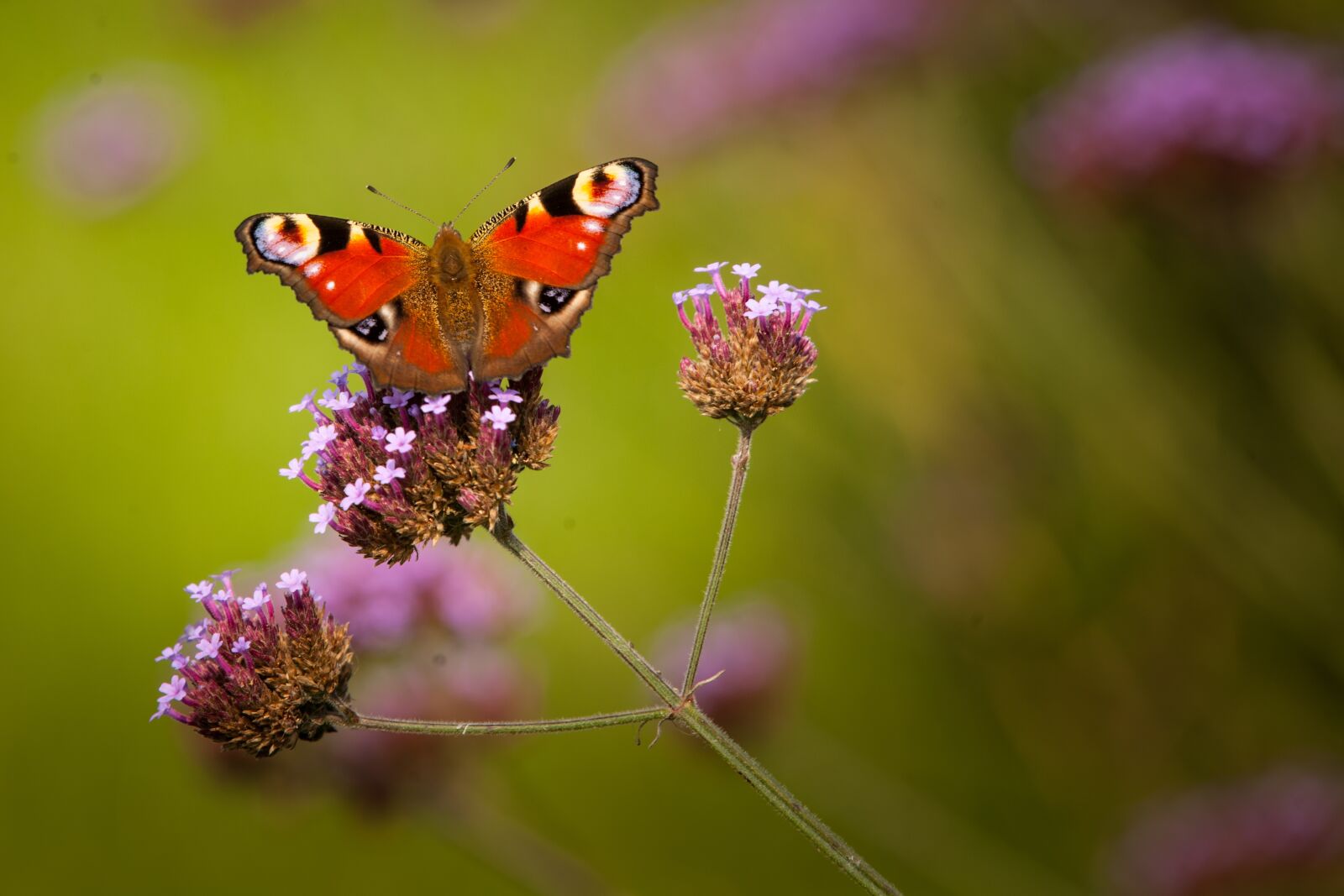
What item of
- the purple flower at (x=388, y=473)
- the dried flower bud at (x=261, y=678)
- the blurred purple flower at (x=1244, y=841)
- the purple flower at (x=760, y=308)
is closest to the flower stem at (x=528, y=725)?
the dried flower bud at (x=261, y=678)

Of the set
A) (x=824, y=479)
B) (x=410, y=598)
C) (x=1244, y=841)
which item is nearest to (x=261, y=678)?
(x=410, y=598)

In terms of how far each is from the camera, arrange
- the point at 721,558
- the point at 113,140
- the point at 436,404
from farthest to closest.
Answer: the point at 113,140, the point at 436,404, the point at 721,558

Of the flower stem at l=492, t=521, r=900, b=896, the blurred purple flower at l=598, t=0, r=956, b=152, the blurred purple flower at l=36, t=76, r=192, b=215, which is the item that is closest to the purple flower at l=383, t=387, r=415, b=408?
the flower stem at l=492, t=521, r=900, b=896

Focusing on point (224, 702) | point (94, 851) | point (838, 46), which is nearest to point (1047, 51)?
point (838, 46)

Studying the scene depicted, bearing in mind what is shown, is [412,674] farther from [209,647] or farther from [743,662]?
[209,647]

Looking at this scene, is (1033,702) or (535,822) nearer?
(1033,702)

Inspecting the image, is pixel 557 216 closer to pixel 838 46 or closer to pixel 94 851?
pixel 838 46
